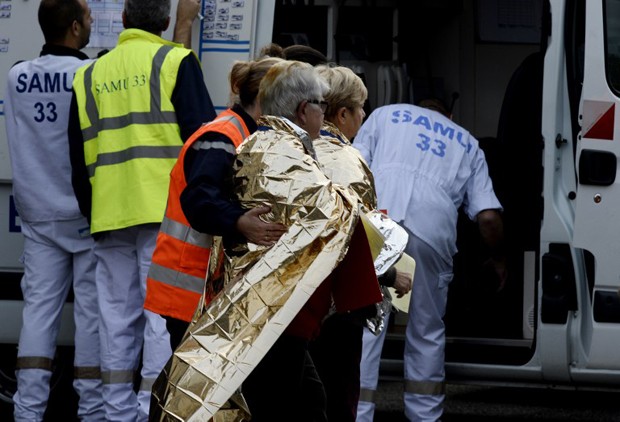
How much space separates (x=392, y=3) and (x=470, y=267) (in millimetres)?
2178

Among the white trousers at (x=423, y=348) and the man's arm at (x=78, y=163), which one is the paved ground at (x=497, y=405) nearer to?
the white trousers at (x=423, y=348)

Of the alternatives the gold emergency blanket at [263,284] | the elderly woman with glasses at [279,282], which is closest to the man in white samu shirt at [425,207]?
the elderly woman with glasses at [279,282]

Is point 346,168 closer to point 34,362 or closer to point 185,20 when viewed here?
point 185,20

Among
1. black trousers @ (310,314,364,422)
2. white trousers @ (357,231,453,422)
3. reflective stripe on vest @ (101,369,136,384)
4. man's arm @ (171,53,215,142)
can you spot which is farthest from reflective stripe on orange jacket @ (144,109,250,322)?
white trousers @ (357,231,453,422)

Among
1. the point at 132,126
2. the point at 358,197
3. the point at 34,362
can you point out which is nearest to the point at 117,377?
the point at 34,362

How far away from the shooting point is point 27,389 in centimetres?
634

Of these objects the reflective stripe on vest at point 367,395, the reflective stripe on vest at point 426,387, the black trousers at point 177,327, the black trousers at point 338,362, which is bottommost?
the reflective stripe on vest at point 367,395

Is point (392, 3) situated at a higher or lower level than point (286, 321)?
higher

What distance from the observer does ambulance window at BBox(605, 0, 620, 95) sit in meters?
A: 5.79

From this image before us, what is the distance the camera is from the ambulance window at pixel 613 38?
5785 mm

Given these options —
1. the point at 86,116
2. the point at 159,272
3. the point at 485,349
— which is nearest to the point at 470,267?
the point at 485,349

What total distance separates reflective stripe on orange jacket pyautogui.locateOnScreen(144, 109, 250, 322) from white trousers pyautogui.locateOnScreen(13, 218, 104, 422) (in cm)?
177

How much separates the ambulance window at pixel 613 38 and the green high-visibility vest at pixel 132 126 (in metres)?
1.74

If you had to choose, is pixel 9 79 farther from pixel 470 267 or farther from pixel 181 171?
pixel 470 267
